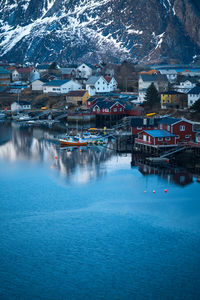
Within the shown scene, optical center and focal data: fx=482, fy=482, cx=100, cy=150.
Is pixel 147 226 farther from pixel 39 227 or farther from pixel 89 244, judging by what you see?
pixel 39 227

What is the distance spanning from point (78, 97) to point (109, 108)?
9049 millimetres

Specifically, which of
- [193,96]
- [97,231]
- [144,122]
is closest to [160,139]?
[144,122]

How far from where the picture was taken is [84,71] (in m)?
72.1

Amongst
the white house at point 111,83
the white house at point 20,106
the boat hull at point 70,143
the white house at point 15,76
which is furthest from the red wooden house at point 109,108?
the white house at point 15,76

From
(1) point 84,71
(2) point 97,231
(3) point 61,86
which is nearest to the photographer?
(2) point 97,231

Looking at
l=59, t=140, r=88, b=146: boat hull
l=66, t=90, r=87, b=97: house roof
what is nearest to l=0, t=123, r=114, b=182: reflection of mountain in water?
l=59, t=140, r=88, b=146: boat hull

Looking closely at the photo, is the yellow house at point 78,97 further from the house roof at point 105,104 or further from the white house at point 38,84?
the white house at point 38,84

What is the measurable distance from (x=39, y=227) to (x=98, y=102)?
29.8 meters

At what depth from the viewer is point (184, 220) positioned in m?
19.9

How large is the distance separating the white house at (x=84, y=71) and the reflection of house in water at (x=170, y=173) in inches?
1771

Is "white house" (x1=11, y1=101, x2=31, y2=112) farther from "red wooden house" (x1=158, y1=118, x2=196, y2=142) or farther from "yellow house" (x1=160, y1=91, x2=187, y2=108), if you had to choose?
"red wooden house" (x1=158, y1=118, x2=196, y2=142)

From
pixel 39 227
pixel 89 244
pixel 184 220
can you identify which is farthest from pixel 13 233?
pixel 184 220

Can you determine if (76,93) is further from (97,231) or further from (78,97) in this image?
(97,231)

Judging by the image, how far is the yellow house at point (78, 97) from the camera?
178 ft
